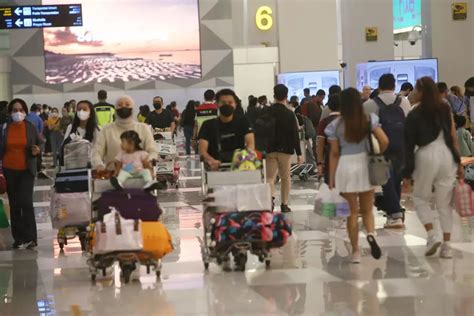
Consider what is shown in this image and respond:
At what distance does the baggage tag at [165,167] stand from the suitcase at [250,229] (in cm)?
931

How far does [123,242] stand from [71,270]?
136cm

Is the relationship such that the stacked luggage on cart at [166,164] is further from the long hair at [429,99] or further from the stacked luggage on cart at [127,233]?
the long hair at [429,99]

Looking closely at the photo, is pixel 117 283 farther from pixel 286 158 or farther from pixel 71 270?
pixel 286 158

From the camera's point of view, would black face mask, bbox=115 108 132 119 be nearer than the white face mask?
Yes

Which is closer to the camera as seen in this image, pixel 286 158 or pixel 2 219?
pixel 2 219

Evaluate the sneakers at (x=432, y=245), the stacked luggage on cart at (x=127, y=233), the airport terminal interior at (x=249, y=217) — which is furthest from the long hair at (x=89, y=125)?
the sneakers at (x=432, y=245)

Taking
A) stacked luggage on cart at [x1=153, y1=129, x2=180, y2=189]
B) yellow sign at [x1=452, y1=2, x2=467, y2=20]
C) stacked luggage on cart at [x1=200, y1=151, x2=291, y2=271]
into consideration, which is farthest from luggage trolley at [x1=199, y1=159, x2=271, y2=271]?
yellow sign at [x1=452, y1=2, x2=467, y2=20]

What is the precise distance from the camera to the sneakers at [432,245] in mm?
9117

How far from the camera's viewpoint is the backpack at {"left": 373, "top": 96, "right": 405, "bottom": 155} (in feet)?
35.7

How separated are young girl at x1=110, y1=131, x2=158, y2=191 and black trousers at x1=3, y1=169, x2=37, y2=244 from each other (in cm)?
202

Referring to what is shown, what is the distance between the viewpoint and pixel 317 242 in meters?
10.5

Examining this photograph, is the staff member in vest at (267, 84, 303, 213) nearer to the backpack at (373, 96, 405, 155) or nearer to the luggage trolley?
the backpack at (373, 96, 405, 155)

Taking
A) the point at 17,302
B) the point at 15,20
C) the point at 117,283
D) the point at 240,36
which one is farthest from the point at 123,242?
the point at 240,36

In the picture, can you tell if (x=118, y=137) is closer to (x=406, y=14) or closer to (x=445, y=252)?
(x=445, y=252)
